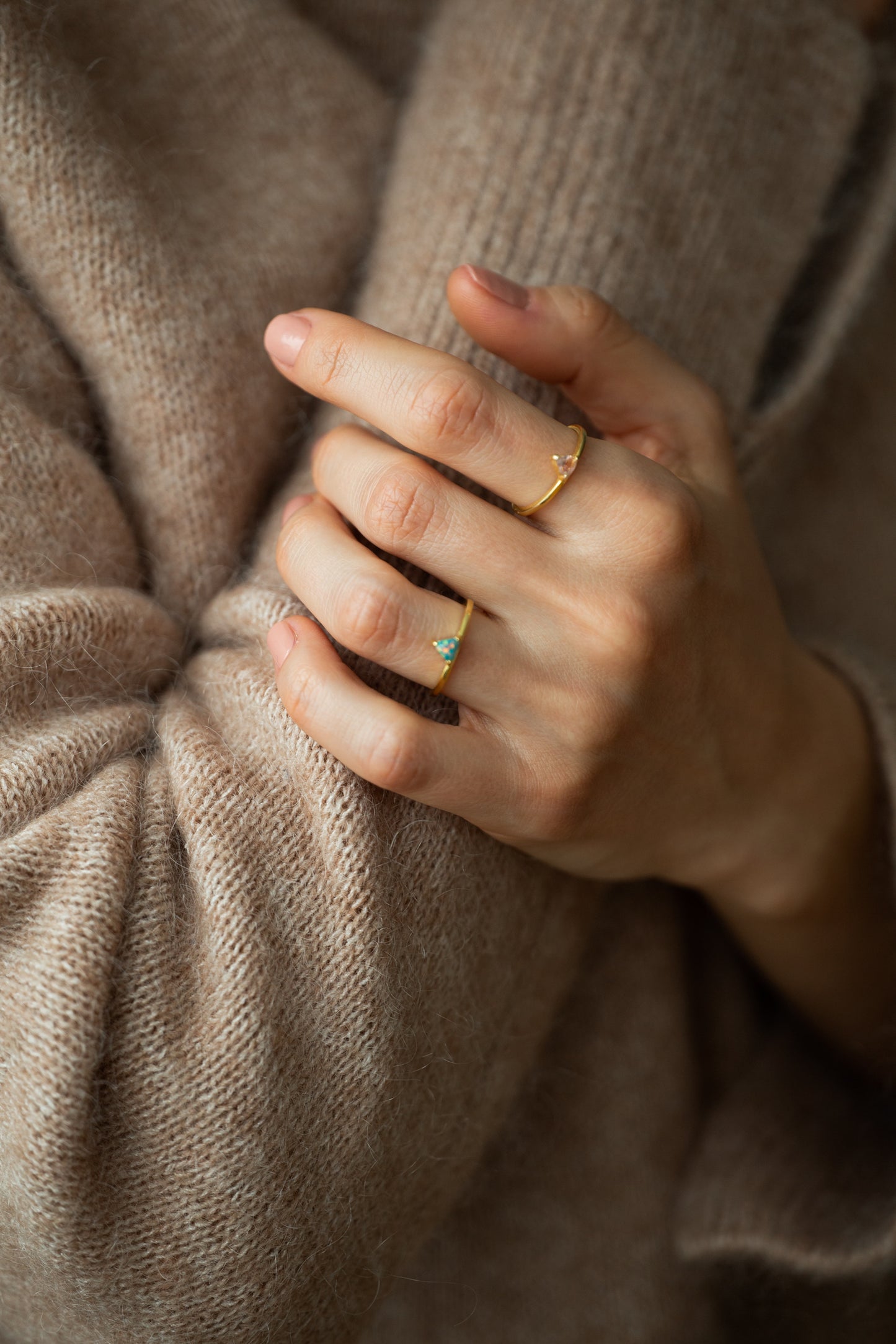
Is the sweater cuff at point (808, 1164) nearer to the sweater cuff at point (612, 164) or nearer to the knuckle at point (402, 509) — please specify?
the sweater cuff at point (612, 164)

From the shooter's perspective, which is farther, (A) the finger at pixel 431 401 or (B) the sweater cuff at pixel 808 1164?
(B) the sweater cuff at pixel 808 1164

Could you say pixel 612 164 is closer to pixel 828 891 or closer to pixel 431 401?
pixel 431 401

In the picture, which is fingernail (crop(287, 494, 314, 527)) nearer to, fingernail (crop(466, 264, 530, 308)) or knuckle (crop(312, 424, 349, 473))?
knuckle (crop(312, 424, 349, 473))

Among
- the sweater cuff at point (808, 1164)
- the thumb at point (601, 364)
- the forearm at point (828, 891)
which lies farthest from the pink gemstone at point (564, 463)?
the sweater cuff at point (808, 1164)

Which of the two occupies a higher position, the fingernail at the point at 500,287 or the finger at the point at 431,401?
the fingernail at the point at 500,287

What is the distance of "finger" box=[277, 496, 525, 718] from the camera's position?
565 millimetres

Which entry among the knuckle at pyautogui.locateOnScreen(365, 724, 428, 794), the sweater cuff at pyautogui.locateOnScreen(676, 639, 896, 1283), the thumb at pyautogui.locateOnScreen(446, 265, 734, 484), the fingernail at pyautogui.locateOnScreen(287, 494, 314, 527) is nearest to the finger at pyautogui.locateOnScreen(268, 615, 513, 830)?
the knuckle at pyautogui.locateOnScreen(365, 724, 428, 794)

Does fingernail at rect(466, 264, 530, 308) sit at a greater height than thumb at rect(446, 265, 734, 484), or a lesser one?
greater

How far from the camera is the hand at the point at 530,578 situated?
0.58 meters

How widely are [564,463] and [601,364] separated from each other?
0.13 meters

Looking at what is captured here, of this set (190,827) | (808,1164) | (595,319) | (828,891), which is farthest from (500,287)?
(808,1164)

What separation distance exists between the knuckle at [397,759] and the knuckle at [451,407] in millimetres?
197

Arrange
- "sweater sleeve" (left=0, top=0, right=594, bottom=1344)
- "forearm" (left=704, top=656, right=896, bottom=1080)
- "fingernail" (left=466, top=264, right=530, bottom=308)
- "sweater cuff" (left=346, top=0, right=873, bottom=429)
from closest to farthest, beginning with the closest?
"sweater sleeve" (left=0, top=0, right=594, bottom=1344) < "fingernail" (left=466, top=264, right=530, bottom=308) < "sweater cuff" (left=346, top=0, right=873, bottom=429) < "forearm" (left=704, top=656, right=896, bottom=1080)

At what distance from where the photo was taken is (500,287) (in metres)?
0.64
